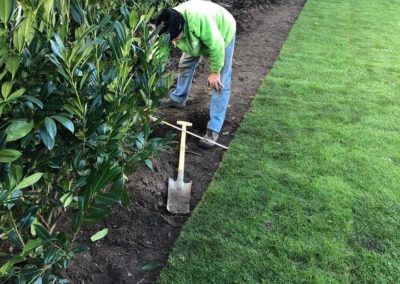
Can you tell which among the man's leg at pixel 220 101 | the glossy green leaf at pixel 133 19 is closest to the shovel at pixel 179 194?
the man's leg at pixel 220 101

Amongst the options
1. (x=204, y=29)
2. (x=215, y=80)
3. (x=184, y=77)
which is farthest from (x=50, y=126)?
(x=184, y=77)

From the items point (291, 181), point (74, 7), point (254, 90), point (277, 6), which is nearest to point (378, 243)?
point (291, 181)

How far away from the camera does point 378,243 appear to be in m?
3.14

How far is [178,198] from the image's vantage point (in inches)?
140

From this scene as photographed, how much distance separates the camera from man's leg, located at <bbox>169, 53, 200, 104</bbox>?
4.73 metres

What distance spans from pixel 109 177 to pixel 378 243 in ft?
7.49

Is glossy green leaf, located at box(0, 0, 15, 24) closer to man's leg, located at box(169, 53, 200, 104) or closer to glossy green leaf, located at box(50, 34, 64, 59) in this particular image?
glossy green leaf, located at box(50, 34, 64, 59)

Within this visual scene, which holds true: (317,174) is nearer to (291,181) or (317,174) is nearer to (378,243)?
(291,181)

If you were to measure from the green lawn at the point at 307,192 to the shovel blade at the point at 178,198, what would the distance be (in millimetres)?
131

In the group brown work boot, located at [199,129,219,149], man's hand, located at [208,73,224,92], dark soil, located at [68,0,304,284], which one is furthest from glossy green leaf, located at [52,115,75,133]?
brown work boot, located at [199,129,219,149]

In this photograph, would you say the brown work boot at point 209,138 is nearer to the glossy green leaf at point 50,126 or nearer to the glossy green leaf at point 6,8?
the glossy green leaf at point 50,126

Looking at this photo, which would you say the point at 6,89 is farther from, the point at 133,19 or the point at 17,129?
the point at 133,19

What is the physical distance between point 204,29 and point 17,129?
2402mm

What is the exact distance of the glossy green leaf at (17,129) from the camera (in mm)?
1586
